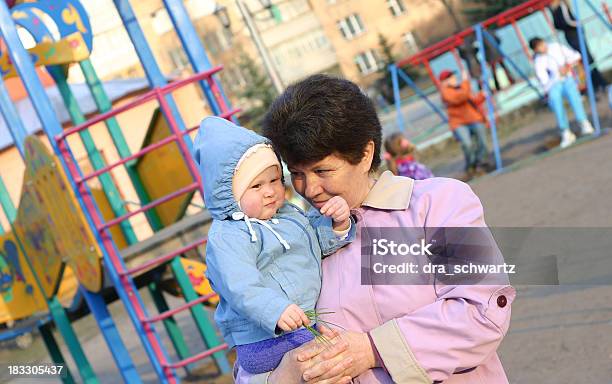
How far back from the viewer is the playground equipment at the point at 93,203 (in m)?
6.78

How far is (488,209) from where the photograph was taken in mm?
11180

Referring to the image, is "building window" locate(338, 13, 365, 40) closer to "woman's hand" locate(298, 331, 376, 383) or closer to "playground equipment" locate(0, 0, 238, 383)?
"playground equipment" locate(0, 0, 238, 383)

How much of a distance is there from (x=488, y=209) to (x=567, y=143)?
9.01 feet

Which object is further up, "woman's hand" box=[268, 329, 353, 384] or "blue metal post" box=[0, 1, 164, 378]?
"blue metal post" box=[0, 1, 164, 378]

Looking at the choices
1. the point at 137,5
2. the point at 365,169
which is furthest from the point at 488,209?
the point at 137,5

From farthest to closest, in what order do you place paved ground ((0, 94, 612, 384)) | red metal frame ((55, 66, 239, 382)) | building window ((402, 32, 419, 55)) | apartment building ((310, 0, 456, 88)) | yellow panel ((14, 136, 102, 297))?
building window ((402, 32, 419, 55))
apartment building ((310, 0, 456, 88))
yellow panel ((14, 136, 102, 297))
red metal frame ((55, 66, 239, 382))
paved ground ((0, 94, 612, 384))

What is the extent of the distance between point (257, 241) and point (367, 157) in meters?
0.35

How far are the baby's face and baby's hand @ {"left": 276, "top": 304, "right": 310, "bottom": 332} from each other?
1.22 feet

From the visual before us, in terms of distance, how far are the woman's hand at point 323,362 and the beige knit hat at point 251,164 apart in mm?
473

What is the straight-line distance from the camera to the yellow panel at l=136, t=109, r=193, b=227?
831 cm

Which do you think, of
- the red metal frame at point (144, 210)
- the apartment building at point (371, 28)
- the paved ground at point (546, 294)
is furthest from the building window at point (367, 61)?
the red metal frame at point (144, 210)

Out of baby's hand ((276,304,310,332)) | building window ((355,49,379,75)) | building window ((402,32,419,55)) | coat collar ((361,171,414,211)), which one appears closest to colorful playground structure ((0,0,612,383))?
coat collar ((361,171,414,211))

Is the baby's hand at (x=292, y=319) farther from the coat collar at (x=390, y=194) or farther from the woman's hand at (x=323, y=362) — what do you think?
the coat collar at (x=390, y=194)

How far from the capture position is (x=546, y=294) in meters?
6.84
